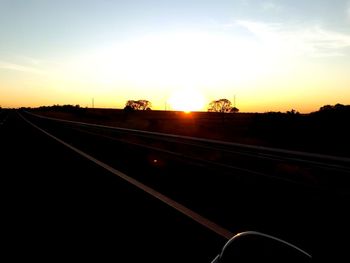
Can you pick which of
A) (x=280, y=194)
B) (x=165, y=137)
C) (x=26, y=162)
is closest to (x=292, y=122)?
(x=165, y=137)

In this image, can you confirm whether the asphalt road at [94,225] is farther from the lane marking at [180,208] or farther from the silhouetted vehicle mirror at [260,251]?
the silhouetted vehicle mirror at [260,251]

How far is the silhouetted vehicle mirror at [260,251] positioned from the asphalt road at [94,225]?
2.95 metres

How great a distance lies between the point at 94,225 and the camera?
5930mm

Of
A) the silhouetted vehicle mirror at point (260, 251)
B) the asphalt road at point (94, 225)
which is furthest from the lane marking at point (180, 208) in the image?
the silhouetted vehicle mirror at point (260, 251)

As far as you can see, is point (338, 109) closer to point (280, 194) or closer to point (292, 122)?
point (292, 122)

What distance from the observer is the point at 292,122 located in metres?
35.0

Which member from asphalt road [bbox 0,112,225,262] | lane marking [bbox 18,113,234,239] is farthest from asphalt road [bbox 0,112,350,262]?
lane marking [bbox 18,113,234,239]

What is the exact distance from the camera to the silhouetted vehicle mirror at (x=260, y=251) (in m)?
1.39

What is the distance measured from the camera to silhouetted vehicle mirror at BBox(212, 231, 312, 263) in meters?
1.39

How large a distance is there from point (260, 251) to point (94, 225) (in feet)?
15.6

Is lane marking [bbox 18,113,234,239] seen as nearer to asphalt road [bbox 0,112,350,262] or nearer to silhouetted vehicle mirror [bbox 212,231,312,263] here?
asphalt road [bbox 0,112,350,262]

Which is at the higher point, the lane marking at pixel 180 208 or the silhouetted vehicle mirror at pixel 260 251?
the silhouetted vehicle mirror at pixel 260 251

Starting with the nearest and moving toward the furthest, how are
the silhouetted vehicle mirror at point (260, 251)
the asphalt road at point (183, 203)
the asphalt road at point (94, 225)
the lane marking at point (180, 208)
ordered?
the silhouetted vehicle mirror at point (260, 251)
the asphalt road at point (94, 225)
the asphalt road at point (183, 203)
the lane marking at point (180, 208)

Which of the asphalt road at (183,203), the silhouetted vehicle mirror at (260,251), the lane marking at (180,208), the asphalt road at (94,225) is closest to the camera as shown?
the silhouetted vehicle mirror at (260,251)
